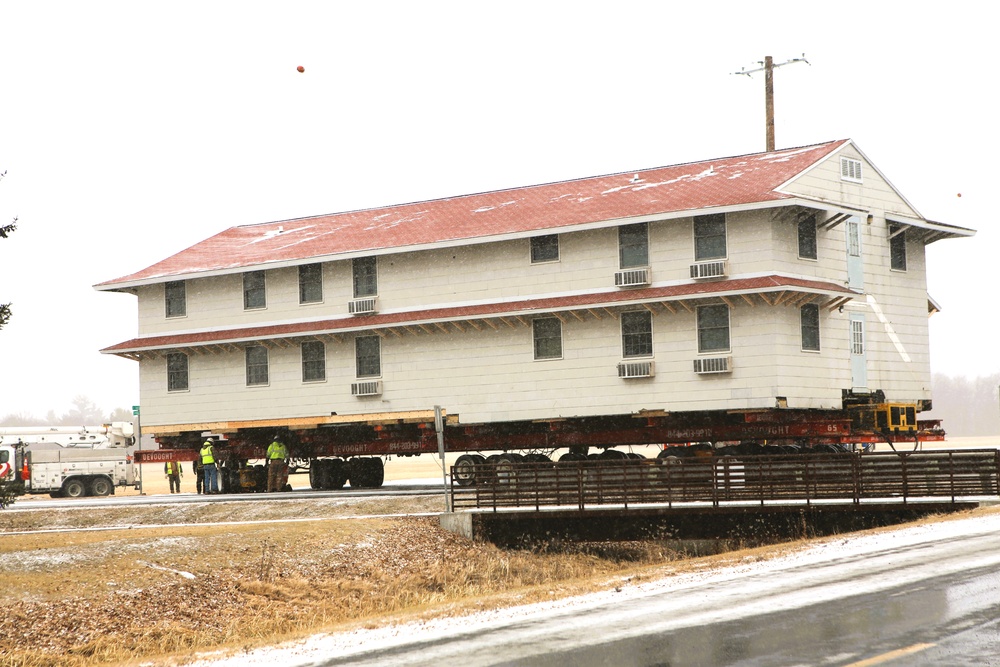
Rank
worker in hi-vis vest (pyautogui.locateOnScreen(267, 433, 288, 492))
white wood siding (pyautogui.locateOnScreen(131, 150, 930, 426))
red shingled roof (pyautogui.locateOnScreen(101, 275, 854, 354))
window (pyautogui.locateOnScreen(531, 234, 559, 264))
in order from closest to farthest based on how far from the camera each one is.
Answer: red shingled roof (pyautogui.locateOnScreen(101, 275, 854, 354)) < white wood siding (pyautogui.locateOnScreen(131, 150, 930, 426)) < window (pyautogui.locateOnScreen(531, 234, 559, 264)) < worker in hi-vis vest (pyautogui.locateOnScreen(267, 433, 288, 492))

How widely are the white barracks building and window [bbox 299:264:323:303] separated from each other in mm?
57

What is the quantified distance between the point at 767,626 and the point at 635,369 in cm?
2120

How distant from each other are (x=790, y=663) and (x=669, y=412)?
890 inches

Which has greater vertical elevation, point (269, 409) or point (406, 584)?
point (269, 409)

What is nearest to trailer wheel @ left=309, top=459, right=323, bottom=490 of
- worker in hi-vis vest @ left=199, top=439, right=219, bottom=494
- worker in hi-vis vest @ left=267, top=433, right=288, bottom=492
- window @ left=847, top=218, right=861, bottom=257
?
worker in hi-vis vest @ left=267, top=433, right=288, bottom=492

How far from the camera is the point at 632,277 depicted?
3409 centimetres

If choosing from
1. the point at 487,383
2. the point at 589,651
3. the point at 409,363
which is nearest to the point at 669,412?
the point at 487,383

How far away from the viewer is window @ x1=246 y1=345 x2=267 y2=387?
39906 mm

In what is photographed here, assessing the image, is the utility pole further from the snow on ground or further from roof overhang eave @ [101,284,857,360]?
the snow on ground

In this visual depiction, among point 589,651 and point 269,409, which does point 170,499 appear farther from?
point 589,651

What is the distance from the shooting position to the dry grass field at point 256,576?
57.7ft

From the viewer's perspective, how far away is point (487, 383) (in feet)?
118

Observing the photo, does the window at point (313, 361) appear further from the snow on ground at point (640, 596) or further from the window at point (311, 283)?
the snow on ground at point (640, 596)

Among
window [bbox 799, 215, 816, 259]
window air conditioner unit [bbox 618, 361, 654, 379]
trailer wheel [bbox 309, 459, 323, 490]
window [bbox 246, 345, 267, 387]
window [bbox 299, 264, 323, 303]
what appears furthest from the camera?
trailer wheel [bbox 309, 459, 323, 490]
